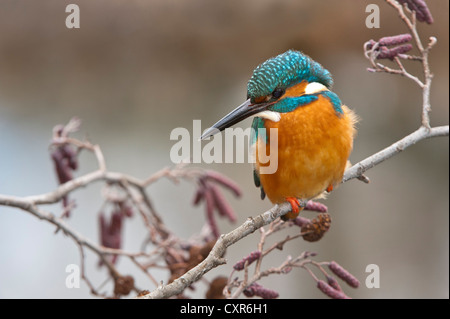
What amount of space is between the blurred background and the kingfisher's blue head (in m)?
1.67

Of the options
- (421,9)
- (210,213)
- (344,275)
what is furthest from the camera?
(210,213)

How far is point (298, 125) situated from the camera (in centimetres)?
118

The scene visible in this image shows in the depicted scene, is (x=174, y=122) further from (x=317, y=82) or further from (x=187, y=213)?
(x=317, y=82)

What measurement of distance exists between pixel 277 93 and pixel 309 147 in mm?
155

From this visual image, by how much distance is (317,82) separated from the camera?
1203 mm

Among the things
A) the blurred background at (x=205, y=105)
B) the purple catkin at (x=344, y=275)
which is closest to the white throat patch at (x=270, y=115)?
the purple catkin at (x=344, y=275)

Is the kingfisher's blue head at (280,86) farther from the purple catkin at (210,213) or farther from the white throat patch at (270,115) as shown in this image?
the purple catkin at (210,213)

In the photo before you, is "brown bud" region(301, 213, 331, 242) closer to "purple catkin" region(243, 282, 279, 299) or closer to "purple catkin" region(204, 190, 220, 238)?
"purple catkin" region(243, 282, 279, 299)

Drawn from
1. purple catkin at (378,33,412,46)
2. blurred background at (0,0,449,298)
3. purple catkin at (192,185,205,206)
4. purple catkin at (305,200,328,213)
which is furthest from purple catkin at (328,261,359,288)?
blurred background at (0,0,449,298)

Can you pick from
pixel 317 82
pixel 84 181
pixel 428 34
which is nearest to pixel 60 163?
pixel 84 181

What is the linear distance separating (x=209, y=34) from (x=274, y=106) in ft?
7.05

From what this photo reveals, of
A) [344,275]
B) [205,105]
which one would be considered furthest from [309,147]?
[205,105]

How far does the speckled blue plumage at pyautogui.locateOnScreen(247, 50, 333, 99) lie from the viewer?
1.08 metres

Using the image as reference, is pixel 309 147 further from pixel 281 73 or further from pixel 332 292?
pixel 332 292
